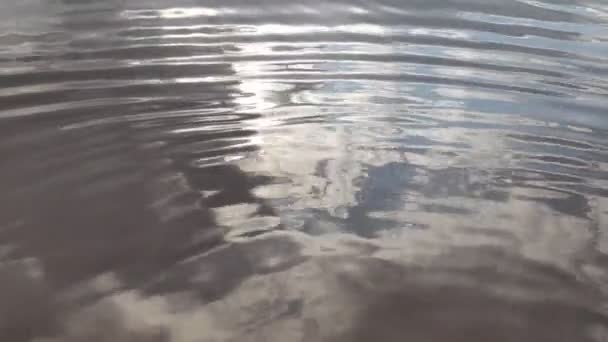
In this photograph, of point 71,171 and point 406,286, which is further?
point 71,171

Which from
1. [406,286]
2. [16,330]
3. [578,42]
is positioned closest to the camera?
[16,330]

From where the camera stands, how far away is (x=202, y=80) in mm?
1356

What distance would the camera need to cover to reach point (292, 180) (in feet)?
3.45

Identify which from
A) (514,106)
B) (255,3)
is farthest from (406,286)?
(255,3)

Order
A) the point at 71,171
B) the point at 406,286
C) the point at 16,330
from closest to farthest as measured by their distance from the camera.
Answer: the point at 16,330
the point at 406,286
the point at 71,171

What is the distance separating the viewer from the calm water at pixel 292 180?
80cm

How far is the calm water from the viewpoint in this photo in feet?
2.63

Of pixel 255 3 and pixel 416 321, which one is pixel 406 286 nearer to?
pixel 416 321

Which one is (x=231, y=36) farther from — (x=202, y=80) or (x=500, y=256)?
(x=500, y=256)

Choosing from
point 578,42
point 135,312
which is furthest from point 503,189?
point 578,42

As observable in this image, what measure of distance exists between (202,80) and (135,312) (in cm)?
66

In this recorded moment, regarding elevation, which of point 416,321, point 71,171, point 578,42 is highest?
point 578,42

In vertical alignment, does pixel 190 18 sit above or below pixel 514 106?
above

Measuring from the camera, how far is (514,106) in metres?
1.35
